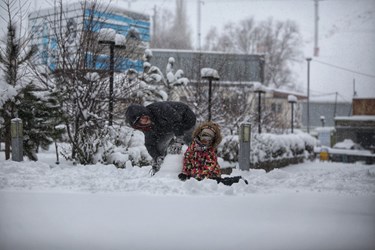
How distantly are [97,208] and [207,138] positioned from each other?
1976mm

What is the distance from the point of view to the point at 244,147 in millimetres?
7086

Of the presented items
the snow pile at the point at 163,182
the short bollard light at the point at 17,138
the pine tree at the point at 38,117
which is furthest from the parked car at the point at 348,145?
the short bollard light at the point at 17,138

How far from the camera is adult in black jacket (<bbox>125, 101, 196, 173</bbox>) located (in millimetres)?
4999

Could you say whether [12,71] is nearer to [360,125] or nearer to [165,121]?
[165,121]

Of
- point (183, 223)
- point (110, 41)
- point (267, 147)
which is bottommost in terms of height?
point (267, 147)

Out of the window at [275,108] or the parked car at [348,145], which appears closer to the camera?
the parked car at [348,145]

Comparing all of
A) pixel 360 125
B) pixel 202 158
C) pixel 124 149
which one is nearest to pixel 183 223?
pixel 202 158

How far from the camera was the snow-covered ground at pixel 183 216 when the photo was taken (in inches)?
104

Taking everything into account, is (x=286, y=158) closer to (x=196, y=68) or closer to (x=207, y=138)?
(x=196, y=68)

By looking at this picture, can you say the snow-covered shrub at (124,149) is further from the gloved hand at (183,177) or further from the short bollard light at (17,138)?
the gloved hand at (183,177)

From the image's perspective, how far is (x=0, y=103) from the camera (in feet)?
22.9

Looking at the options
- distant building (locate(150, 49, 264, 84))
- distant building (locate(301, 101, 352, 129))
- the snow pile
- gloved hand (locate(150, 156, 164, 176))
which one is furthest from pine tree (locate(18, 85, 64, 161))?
distant building (locate(301, 101, 352, 129))

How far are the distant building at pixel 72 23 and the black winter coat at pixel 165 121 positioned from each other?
332 centimetres

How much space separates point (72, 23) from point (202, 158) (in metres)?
4.97
